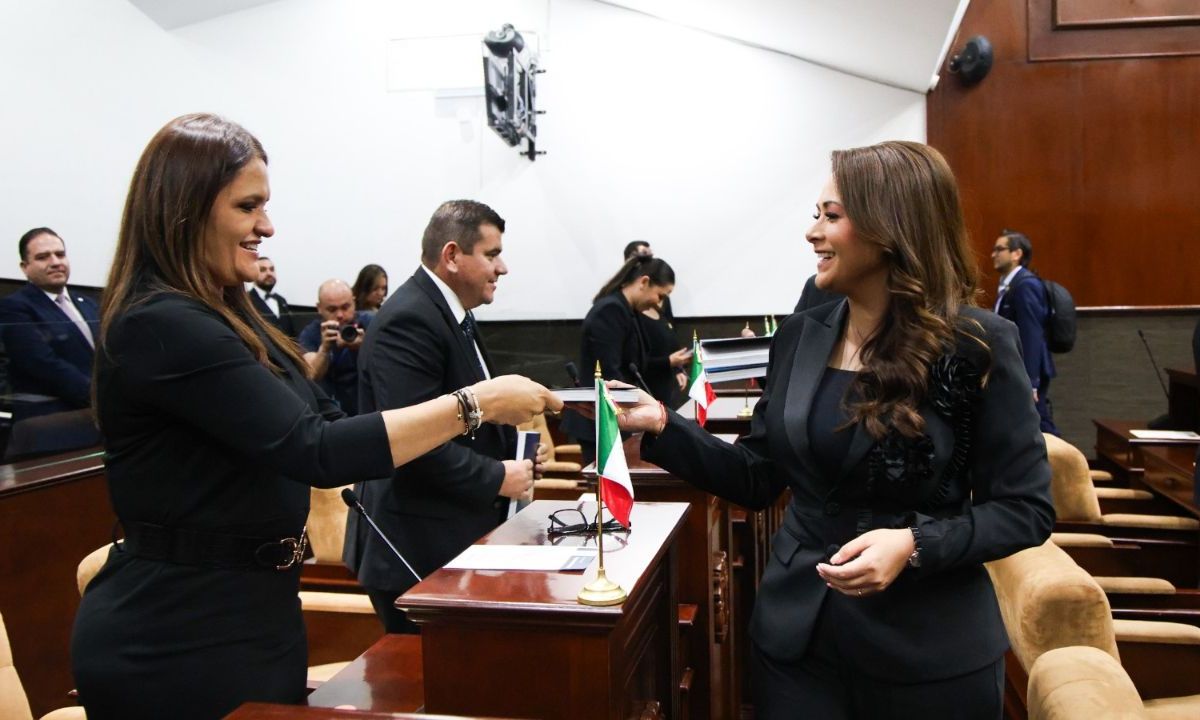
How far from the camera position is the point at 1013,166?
698cm

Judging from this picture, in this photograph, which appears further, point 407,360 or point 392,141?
point 392,141

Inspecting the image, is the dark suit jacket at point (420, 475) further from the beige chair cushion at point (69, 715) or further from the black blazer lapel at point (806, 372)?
the black blazer lapel at point (806, 372)

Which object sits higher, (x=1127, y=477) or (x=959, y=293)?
(x=959, y=293)

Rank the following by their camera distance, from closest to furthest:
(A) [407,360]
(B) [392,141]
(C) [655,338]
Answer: (A) [407,360] < (C) [655,338] < (B) [392,141]

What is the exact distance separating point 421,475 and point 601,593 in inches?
35.3

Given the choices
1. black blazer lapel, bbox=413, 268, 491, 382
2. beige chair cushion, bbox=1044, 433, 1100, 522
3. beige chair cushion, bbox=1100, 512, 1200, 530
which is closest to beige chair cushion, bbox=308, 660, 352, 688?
black blazer lapel, bbox=413, 268, 491, 382

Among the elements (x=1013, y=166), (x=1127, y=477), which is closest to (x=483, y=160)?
(x=1013, y=166)

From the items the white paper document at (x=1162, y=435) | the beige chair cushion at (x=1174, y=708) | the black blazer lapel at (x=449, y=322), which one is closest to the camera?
the beige chair cushion at (x=1174, y=708)

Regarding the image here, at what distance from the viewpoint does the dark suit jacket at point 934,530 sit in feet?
4.18

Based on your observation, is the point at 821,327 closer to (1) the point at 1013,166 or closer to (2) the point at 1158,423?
(2) the point at 1158,423

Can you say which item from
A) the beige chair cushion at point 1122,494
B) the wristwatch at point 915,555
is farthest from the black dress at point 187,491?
the beige chair cushion at point 1122,494

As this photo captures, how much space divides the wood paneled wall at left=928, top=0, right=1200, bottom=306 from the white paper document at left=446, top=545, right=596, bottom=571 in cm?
620

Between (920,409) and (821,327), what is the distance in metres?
0.24

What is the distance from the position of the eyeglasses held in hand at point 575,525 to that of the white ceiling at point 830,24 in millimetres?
4105
